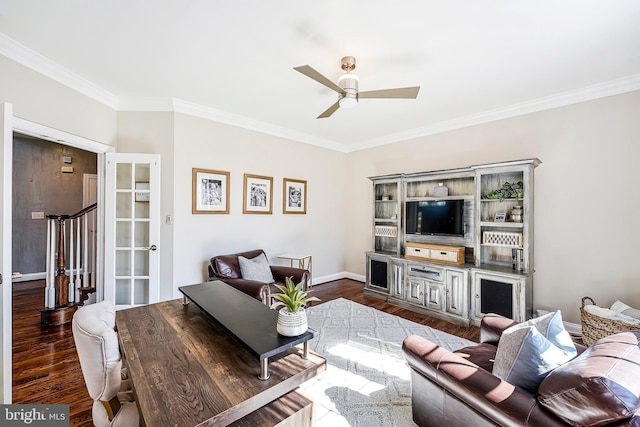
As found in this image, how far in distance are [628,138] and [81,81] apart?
590 centimetres

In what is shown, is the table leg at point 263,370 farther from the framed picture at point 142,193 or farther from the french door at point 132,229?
the framed picture at point 142,193

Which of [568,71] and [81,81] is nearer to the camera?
[568,71]

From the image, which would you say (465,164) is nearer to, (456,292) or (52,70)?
(456,292)

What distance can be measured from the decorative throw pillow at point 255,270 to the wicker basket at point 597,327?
3477mm

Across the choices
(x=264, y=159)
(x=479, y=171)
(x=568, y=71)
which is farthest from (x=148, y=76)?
(x=568, y=71)

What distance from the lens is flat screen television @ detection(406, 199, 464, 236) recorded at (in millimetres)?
3965

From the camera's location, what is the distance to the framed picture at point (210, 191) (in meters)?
3.74

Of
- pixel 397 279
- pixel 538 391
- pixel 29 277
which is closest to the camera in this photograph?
pixel 538 391

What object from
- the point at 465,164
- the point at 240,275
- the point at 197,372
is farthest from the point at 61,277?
the point at 465,164

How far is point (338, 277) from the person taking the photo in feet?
18.9

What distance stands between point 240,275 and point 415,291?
2.50 m

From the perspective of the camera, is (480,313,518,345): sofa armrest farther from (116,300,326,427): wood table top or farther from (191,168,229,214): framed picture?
(191,168,229,214): framed picture

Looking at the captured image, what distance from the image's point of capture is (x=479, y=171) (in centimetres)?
359

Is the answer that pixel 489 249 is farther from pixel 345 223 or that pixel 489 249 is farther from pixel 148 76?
pixel 148 76
